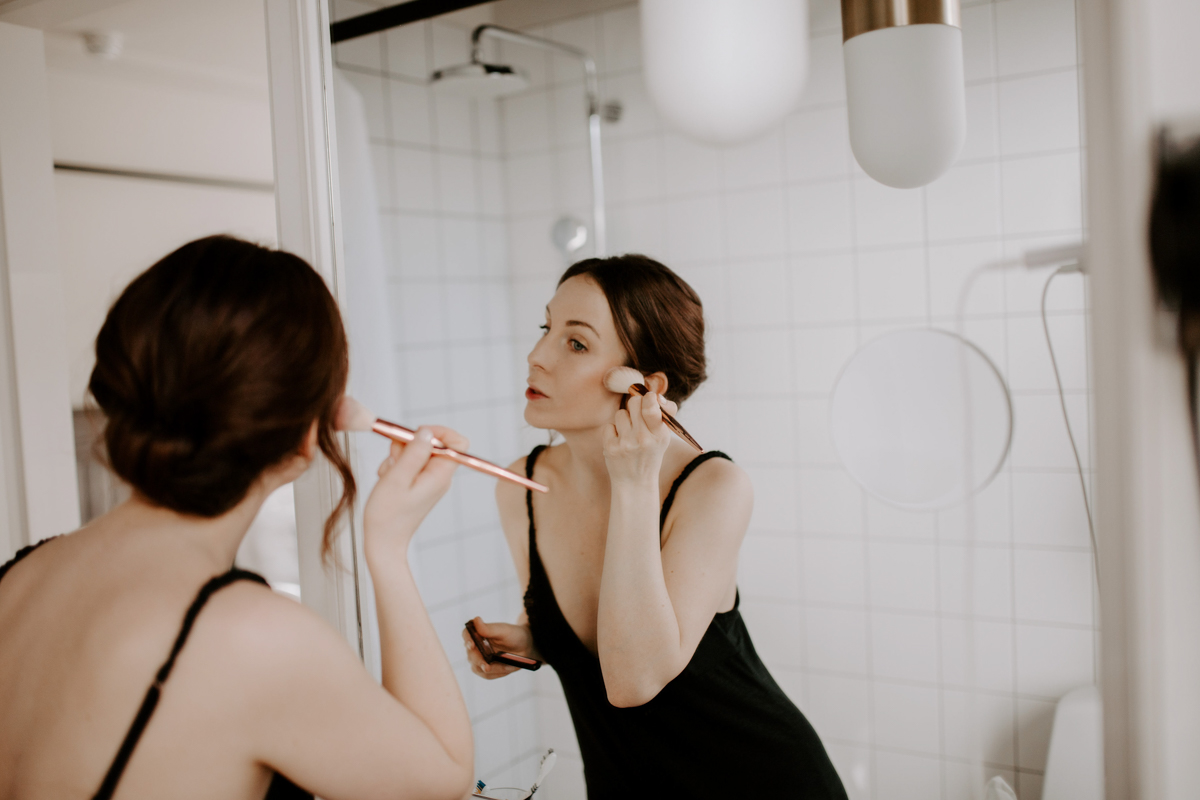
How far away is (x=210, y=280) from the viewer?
57 cm

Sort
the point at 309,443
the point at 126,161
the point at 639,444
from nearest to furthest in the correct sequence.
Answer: the point at 309,443 < the point at 639,444 < the point at 126,161

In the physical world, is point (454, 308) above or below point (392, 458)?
above

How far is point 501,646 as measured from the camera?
37.0 inches

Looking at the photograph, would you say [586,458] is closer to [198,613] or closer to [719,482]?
[719,482]

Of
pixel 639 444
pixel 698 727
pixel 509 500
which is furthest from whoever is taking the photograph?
pixel 509 500

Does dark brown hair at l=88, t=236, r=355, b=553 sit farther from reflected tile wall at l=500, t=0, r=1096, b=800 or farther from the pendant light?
the pendant light

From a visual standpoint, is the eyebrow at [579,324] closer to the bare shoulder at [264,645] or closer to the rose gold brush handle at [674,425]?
the rose gold brush handle at [674,425]

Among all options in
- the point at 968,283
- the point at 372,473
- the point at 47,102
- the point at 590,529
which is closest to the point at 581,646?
the point at 590,529

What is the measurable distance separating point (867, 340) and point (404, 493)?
434mm

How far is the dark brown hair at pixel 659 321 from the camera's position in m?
0.81

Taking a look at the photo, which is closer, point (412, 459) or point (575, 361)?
point (412, 459)

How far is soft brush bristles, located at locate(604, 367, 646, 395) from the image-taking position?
81cm

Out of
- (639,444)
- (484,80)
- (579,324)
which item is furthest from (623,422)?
(484,80)

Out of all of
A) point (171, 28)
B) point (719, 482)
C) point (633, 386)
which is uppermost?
point (171, 28)
